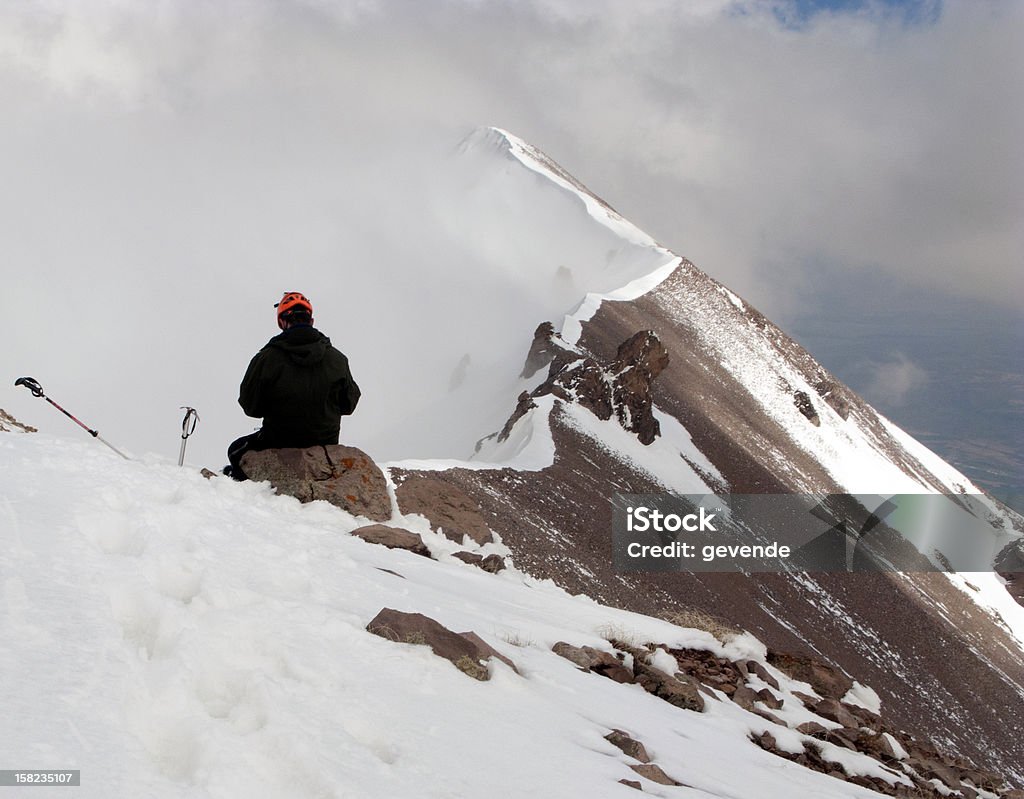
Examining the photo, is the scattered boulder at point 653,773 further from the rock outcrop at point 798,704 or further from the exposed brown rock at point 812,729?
the exposed brown rock at point 812,729

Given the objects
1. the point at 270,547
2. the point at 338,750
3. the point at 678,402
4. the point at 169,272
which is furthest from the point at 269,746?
the point at 169,272

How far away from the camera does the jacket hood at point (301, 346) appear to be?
39.4 ft

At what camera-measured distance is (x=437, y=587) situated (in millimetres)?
9016

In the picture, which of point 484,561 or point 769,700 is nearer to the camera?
point 769,700

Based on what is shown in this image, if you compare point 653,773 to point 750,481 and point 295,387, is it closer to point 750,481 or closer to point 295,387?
point 295,387

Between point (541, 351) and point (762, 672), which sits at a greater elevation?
point (541, 351)

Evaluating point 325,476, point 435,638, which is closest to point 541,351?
point 325,476

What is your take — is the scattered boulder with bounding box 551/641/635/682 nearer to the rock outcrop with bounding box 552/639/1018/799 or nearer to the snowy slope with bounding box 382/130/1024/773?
the rock outcrop with bounding box 552/639/1018/799

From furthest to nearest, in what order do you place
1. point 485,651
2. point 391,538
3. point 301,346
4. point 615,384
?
point 615,384, point 301,346, point 391,538, point 485,651

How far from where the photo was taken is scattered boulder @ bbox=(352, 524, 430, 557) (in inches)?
415

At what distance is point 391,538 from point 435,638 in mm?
4768

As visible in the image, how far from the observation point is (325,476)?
12.3m

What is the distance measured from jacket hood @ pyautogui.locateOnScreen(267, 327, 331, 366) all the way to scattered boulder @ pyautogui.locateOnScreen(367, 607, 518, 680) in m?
6.46

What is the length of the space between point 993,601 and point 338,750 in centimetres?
7301
